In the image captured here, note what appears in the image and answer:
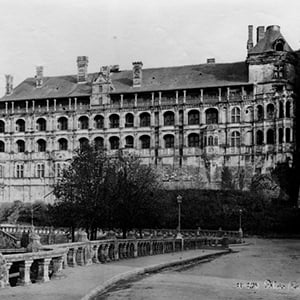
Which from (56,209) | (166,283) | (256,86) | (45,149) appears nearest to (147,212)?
(56,209)

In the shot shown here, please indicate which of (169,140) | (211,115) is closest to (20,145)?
(169,140)

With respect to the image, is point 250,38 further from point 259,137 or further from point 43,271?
point 43,271

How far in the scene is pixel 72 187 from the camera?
177 ft

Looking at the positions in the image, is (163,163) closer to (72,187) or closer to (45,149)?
(45,149)

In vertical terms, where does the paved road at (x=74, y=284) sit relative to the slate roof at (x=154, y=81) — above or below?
below

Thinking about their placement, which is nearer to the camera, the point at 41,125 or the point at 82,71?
the point at 41,125

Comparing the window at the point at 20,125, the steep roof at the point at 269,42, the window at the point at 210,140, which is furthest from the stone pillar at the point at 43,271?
the window at the point at 20,125

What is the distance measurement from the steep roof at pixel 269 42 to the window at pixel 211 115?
30.8ft

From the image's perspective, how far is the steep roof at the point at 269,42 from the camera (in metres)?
97.9

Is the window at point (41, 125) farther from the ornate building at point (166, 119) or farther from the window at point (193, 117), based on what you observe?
the window at point (193, 117)

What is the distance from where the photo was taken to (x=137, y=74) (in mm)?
104438

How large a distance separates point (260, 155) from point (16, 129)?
3641 centimetres

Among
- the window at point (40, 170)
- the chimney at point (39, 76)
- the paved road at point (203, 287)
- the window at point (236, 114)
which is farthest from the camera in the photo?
the chimney at point (39, 76)

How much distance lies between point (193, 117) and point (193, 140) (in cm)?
333
